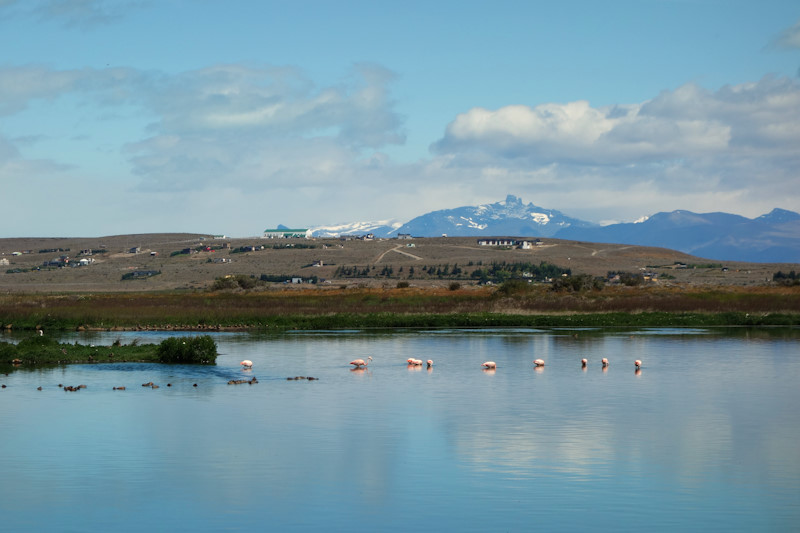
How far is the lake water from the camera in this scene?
654 inches

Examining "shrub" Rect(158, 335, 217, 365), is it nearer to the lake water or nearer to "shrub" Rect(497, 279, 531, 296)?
the lake water

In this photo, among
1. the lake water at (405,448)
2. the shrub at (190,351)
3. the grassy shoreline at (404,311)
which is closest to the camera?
the lake water at (405,448)

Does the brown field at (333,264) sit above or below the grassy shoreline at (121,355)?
above

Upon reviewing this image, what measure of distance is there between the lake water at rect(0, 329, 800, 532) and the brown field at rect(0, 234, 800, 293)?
92.1 metres

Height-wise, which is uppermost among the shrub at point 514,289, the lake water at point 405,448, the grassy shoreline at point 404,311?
the shrub at point 514,289

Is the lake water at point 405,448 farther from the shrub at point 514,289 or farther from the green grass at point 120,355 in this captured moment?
the shrub at point 514,289

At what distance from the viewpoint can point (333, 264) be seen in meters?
161

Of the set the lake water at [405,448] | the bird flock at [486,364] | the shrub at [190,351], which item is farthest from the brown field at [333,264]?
the lake water at [405,448]

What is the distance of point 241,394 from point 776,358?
2442 centimetres

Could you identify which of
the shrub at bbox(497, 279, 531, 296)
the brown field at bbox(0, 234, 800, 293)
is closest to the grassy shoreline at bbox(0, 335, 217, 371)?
the shrub at bbox(497, 279, 531, 296)

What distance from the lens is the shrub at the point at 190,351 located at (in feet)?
132

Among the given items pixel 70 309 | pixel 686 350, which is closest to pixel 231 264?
pixel 70 309

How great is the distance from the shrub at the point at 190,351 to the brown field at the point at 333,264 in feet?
284

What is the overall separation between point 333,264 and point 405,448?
140 meters
